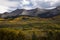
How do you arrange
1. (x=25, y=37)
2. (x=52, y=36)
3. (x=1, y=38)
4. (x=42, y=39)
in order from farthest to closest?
(x=52, y=36) → (x=42, y=39) → (x=25, y=37) → (x=1, y=38)

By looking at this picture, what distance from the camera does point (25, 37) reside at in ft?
382

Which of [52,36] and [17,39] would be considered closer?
[17,39]

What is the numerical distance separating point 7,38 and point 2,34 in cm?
543

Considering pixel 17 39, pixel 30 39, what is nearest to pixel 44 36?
pixel 30 39

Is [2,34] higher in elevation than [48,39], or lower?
higher

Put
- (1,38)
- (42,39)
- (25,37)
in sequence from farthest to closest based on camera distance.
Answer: (42,39), (25,37), (1,38)

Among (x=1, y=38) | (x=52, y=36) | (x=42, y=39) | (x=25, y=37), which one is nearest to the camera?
(x=1, y=38)

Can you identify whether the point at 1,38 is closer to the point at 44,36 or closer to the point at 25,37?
the point at 25,37

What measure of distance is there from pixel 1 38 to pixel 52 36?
40.6 m

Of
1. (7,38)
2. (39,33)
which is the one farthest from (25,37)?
(39,33)

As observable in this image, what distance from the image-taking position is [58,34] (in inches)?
5340

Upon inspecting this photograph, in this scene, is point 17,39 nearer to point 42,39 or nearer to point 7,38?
point 7,38

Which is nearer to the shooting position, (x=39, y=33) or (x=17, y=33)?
(x=17, y=33)

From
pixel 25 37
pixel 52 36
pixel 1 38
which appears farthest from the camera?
pixel 52 36
